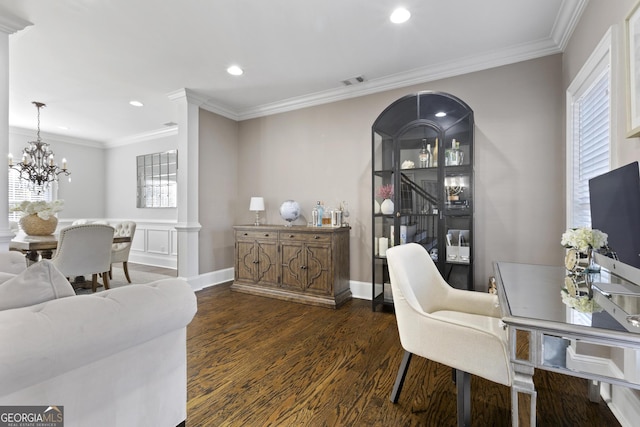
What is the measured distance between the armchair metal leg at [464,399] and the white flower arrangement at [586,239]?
85 cm

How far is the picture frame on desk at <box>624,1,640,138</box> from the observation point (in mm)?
1383

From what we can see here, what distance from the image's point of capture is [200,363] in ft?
7.09

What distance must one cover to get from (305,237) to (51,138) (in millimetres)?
6062

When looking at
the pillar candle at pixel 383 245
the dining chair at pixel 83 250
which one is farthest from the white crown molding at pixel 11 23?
the pillar candle at pixel 383 245

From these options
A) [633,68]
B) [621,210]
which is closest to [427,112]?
[633,68]

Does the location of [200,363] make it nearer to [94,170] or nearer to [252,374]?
[252,374]

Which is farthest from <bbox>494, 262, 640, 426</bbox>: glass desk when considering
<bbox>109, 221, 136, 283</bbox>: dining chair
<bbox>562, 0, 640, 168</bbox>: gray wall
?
<bbox>109, 221, 136, 283</bbox>: dining chair

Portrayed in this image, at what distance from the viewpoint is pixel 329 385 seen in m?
1.89

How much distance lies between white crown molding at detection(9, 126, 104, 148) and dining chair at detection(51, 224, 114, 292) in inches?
157

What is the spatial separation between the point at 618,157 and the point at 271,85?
3.38m

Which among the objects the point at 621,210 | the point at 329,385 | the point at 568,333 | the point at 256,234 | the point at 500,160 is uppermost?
the point at 500,160

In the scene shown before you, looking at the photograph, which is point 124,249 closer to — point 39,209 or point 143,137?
point 39,209

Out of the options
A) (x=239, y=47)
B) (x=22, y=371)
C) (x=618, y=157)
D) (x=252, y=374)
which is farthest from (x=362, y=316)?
(x=239, y=47)

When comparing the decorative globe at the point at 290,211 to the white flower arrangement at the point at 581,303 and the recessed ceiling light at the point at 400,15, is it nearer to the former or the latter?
the recessed ceiling light at the point at 400,15
